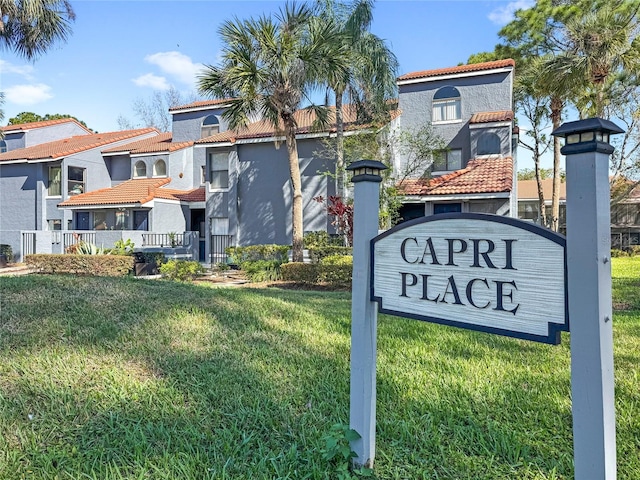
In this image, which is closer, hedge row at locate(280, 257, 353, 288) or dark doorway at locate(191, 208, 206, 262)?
hedge row at locate(280, 257, 353, 288)

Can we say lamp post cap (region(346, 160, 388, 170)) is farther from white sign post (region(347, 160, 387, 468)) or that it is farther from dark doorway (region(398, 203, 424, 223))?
dark doorway (region(398, 203, 424, 223))

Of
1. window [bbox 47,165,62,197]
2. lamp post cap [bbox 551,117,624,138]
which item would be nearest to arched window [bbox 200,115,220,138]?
window [bbox 47,165,62,197]

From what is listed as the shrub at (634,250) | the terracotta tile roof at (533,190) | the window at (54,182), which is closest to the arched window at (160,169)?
the window at (54,182)

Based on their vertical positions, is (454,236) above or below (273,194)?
below

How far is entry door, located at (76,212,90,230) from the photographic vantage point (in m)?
22.9

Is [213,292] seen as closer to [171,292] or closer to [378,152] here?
[171,292]

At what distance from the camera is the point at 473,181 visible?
15.8 m

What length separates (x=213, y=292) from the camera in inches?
281

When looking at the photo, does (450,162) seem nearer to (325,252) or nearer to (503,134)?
(503,134)

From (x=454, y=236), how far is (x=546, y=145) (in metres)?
26.9

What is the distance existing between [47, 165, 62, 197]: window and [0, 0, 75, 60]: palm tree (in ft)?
31.8

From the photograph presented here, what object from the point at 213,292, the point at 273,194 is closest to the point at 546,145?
the point at 273,194

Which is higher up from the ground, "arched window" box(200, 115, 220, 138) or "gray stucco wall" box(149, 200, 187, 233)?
"arched window" box(200, 115, 220, 138)

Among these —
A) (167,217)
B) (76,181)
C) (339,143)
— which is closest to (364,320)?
(339,143)
